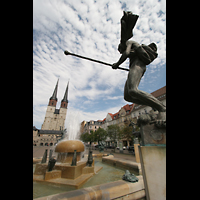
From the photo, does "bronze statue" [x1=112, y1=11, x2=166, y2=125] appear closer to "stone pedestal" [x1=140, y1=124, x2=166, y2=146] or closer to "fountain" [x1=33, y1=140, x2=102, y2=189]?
"stone pedestal" [x1=140, y1=124, x2=166, y2=146]

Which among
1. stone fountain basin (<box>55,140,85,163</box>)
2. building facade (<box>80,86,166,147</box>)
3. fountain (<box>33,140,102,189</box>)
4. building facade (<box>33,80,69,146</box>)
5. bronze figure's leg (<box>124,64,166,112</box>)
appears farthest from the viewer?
building facade (<box>33,80,69,146</box>)

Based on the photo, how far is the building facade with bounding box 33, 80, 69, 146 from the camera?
236 ft

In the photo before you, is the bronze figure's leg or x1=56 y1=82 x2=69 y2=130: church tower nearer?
the bronze figure's leg

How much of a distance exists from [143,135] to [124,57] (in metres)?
1.71

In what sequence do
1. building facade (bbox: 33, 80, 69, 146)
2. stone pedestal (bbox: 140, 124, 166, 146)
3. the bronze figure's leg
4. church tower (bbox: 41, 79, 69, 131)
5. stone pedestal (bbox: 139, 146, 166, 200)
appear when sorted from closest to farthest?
stone pedestal (bbox: 139, 146, 166, 200) → stone pedestal (bbox: 140, 124, 166, 146) → the bronze figure's leg → building facade (bbox: 33, 80, 69, 146) → church tower (bbox: 41, 79, 69, 131)

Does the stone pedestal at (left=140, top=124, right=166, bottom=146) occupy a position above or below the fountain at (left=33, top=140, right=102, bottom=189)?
above

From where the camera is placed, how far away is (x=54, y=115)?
3669 inches

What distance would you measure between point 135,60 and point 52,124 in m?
96.8

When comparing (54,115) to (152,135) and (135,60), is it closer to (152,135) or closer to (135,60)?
(135,60)

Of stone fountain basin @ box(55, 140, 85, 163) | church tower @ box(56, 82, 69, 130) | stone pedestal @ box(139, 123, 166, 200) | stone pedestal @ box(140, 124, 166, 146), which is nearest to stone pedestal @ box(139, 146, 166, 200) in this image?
stone pedestal @ box(139, 123, 166, 200)

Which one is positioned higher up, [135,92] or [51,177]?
[135,92]
